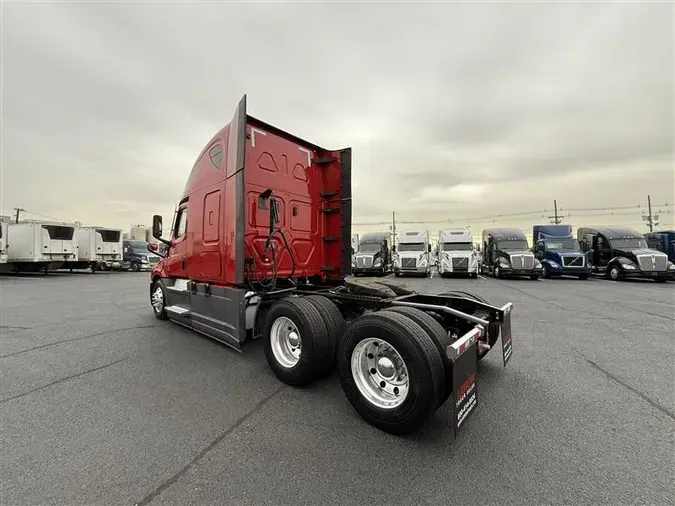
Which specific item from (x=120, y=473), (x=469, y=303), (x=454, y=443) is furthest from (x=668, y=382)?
(x=120, y=473)

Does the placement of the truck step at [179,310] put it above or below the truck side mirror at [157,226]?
below

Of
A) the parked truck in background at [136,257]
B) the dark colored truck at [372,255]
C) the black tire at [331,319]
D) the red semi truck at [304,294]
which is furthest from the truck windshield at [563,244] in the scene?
the parked truck in background at [136,257]

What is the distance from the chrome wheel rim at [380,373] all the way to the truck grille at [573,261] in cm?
1888

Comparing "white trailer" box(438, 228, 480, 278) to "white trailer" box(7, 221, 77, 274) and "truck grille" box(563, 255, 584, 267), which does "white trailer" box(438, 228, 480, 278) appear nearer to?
"truck grille" box(563, 255, 584, 267)

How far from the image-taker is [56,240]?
1856 cm

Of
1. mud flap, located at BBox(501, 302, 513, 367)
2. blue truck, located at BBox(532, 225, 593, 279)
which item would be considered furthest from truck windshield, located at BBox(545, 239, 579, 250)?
mud flap, located at BBox(501, 302, 513, 367)

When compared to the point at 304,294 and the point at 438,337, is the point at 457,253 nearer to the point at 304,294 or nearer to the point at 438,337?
Result: the point at 304,294

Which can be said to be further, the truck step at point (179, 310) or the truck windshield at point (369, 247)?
the truck windshield at point (369, 247)

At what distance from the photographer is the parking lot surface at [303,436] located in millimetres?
1916

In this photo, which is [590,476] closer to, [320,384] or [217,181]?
[320,384]

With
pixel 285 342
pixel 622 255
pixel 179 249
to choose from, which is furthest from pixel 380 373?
pixel 622 255

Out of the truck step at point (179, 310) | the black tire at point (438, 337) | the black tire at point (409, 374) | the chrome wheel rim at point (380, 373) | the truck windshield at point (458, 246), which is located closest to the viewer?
the black tire at point (409, 374)

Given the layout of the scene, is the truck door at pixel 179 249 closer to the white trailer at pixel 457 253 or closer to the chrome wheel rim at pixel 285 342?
the chrome wheel rim at pixel 285 342

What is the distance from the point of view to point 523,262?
54.0 feet
